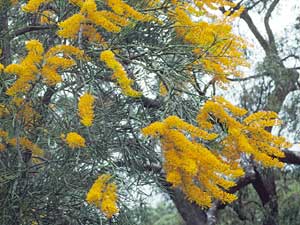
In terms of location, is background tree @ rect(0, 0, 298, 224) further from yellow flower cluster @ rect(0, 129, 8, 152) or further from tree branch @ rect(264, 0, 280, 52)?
tree branch @ rect(264, 0, 280, 52)

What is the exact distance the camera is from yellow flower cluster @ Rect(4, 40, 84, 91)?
8.78ft

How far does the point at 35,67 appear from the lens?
8.96 feet

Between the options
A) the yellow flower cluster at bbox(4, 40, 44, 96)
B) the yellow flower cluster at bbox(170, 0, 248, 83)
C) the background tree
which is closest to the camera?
the yellow flower cluster at bbox(4, 40, 44, 96)

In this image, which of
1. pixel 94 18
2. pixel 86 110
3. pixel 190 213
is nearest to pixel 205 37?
pixel 94 18

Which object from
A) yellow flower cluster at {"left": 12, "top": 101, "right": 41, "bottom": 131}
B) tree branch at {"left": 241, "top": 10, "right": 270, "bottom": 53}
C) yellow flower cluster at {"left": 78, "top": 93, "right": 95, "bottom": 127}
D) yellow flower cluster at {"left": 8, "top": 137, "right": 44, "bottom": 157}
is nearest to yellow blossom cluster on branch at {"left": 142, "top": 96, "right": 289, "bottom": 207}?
yellow flower cluster at {"left": 78, "top": 93, "right": 95, "bottom": 127}

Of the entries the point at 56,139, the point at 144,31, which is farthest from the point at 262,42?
the point at 56,139

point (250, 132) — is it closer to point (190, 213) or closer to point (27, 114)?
point (27, 114)

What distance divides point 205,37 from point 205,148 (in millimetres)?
960

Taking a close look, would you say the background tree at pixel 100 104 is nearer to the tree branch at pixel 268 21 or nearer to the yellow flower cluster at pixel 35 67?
the yellow flower cluster at pixel 35 67

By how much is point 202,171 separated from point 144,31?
4.26 ft

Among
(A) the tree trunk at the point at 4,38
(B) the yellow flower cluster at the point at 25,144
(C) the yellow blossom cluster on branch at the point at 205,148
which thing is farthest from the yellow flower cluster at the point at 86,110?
(A) the tree trunk at the point at 4,38

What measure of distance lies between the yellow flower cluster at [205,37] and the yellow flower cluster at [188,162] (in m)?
0.91

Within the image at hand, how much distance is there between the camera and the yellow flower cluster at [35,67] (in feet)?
8.78

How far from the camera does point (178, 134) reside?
96.2 inches
